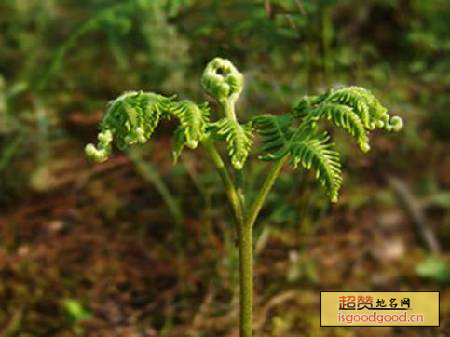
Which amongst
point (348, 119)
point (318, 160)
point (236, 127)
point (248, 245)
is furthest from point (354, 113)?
point (248, 245)

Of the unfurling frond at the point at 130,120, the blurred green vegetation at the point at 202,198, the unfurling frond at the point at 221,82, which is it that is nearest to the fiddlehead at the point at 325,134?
the unfurling frond at the point at 221,82

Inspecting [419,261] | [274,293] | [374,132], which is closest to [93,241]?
[274,293]

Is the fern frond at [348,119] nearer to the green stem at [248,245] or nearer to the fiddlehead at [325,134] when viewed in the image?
the fiddlehead at [325,134]

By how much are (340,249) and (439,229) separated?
0.41 m

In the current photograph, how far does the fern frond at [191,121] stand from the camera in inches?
59.4

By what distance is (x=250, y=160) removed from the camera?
8.59 feet

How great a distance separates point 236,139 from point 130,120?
8.2 inches

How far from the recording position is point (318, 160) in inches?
59.2

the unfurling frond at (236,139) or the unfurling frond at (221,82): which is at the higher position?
the unfurling frond at (221,82)

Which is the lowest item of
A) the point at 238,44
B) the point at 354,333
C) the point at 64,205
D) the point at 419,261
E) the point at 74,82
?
the point at 354,333

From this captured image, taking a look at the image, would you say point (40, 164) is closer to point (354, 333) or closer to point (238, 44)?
point (238, 44)

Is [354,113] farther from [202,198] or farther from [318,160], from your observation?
[202,198]

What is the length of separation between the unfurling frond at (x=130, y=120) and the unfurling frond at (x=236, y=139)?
12 cm

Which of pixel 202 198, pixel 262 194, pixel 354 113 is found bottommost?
pixel 262 194
